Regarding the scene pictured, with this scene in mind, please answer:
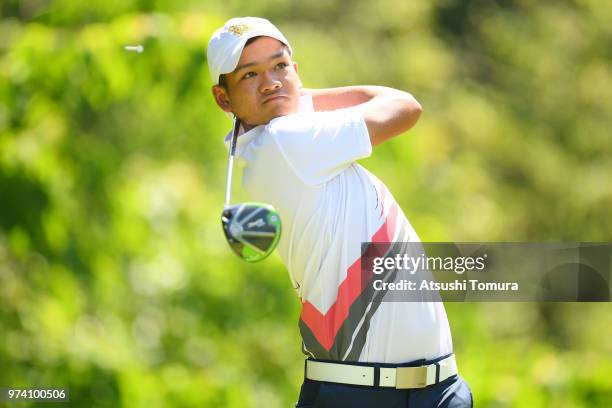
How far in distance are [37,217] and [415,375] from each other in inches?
101

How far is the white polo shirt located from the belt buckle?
4 centimetres

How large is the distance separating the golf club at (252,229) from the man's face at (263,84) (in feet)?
1.63

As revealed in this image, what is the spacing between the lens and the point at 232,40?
291 cm

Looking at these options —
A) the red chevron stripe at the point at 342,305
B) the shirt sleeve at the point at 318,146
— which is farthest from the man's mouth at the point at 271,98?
the red chevron stripe at the point at 342,305

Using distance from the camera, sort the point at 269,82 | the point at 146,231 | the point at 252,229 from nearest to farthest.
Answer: the point at 252,229
the point at 269,82
the point at 146,231

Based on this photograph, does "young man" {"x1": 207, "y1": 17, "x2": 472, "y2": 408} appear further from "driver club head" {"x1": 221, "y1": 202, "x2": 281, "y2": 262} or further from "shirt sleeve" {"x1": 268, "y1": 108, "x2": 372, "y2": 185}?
"driver club head" {"x1": 221, "y1": 202, "x2": 281, "y2": 262}

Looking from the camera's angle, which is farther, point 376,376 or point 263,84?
point 263,84

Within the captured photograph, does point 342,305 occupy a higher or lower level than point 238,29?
lower

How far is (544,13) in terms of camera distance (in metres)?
15.3

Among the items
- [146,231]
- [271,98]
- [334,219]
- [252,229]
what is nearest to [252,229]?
[252,229]

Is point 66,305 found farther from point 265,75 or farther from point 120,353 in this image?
point 265,75

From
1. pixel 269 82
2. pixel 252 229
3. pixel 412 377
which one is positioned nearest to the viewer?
pixel 252 229

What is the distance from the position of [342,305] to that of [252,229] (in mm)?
499

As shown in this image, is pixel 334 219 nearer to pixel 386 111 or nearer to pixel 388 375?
pixel 386 111
